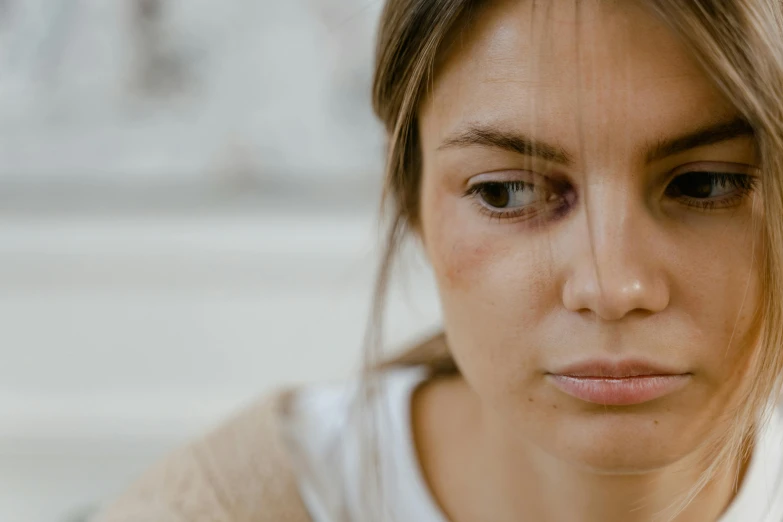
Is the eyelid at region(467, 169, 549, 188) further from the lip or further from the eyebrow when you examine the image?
the lip

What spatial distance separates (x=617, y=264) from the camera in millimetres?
606

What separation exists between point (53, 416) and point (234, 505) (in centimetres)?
86

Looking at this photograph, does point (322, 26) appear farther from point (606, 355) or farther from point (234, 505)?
point (606, 355)

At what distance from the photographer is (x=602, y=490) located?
2.62ft

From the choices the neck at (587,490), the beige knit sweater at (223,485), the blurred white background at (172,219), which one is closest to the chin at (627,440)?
the neck at (587,490)

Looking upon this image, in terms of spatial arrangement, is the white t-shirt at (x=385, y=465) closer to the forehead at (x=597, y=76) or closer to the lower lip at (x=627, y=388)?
the lower lip at (x=627, y=388)

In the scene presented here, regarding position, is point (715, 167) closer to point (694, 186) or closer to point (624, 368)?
point (694, 186)

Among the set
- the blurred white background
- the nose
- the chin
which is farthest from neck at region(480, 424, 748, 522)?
the blurred white background

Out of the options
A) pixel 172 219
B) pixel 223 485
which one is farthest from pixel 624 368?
pixel 172 219

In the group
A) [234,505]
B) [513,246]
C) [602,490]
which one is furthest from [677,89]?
[234,505]

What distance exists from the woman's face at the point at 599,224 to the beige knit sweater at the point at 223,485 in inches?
11.5

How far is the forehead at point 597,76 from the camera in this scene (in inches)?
23.7

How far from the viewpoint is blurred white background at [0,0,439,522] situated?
57.7 inches

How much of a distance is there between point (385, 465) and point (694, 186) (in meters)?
0.44
